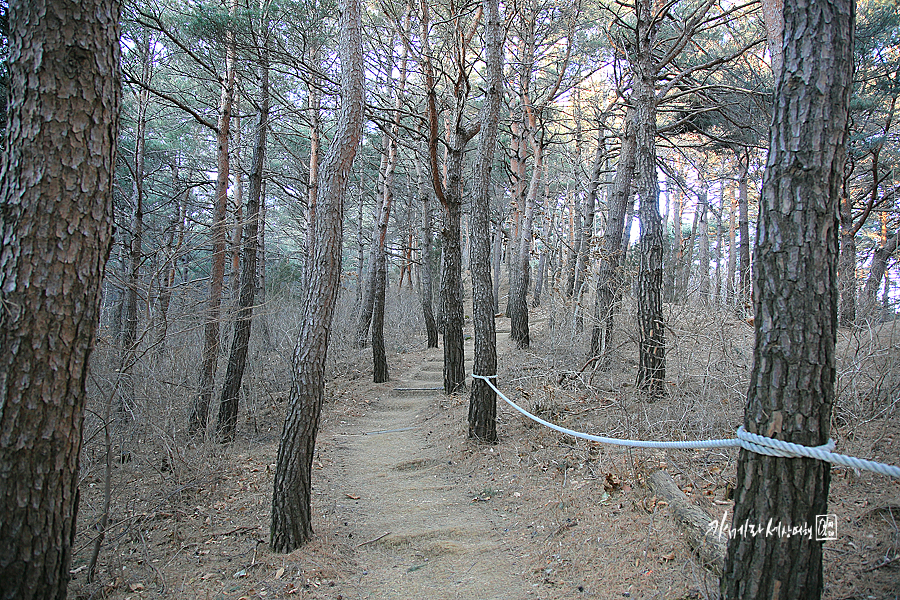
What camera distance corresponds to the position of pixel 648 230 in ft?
21.6

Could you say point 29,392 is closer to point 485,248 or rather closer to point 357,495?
point 357,495

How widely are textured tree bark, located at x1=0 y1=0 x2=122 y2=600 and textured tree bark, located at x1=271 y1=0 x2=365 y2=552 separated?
5.41 feet

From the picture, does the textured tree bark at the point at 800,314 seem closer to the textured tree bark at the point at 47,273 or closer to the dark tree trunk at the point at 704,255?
the textured tree bark at the point at 47,273


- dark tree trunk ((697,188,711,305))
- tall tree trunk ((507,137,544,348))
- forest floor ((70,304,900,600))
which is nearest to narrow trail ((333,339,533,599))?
forest floor ((70,304,900,600))

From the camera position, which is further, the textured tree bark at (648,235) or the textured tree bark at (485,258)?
the textured tree bark at (648,235)

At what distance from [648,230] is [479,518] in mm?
4408

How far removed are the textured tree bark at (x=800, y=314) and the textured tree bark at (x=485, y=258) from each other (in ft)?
12.7

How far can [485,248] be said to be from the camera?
20.9 feet

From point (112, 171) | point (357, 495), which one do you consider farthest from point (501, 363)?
point (112, 171)

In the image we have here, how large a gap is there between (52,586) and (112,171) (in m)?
2.16

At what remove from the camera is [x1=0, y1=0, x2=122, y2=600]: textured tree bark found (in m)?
2.32

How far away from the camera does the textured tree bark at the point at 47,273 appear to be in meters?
2.32

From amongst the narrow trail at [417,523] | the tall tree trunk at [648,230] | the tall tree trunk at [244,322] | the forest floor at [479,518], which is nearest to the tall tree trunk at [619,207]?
the tall tree trunk at [648,230]

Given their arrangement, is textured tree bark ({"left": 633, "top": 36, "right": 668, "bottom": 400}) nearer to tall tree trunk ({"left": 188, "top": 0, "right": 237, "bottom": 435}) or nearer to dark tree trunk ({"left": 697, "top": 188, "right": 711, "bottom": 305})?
dark tree trunk ({"left": 697, "top": 188, "right": 711, "bottom": 305})
